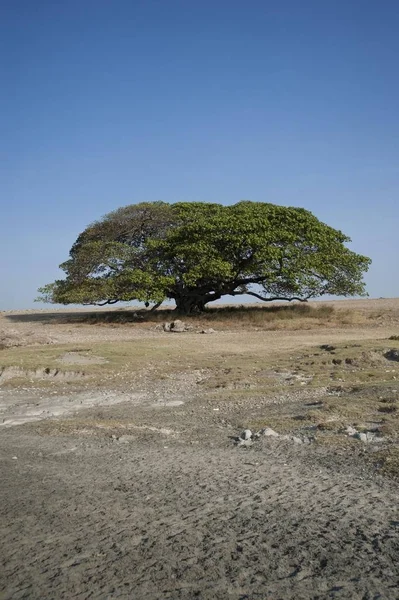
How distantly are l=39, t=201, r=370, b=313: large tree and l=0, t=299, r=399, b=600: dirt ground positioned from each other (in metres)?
17.6

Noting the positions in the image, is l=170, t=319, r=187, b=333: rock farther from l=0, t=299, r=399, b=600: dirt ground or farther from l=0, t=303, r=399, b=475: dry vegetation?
l=0, t=299, r=399, b=600: dirt ground

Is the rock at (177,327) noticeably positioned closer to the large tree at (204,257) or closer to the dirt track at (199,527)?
the large tree at (204,257)

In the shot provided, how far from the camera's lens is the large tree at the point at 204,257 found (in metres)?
30.7

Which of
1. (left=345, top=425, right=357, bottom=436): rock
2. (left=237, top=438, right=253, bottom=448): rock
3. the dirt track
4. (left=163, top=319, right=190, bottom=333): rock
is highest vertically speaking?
(left=163, top=319, right=190, bottom=333): rock

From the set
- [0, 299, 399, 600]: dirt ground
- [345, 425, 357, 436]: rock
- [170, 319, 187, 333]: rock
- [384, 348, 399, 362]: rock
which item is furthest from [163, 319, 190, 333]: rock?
[345, 425, 357, 436]: rock

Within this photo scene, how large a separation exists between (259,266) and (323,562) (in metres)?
28.0

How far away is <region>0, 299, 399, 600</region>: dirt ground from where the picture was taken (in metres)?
4.00

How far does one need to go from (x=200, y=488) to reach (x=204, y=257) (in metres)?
25.2

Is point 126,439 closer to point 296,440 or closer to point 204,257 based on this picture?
point 296,440

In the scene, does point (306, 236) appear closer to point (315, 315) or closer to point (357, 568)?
point (315, 315)

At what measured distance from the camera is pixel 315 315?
3164 centimetres

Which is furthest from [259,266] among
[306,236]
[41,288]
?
[41,288]

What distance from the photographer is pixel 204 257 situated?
30672mm

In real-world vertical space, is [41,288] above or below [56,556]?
above
